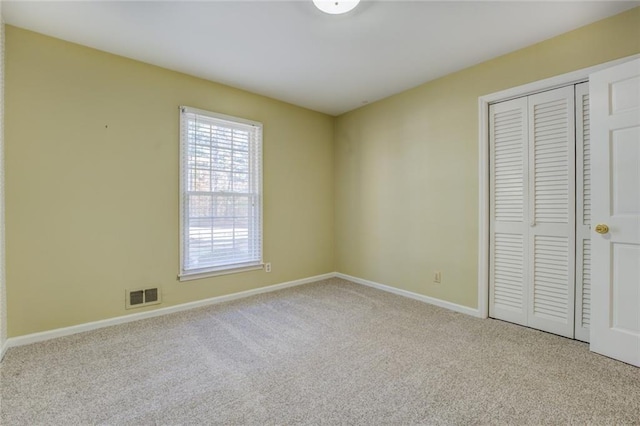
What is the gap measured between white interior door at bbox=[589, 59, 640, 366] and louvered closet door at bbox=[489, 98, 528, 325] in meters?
0.55

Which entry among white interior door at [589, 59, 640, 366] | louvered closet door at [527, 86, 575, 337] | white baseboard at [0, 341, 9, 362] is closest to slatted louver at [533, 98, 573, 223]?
louvered closet door at [527, 86, 575, 337]

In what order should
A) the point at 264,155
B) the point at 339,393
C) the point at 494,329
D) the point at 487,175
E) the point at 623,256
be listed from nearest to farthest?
the point at 339,393 → the point at 623,256 → the point at 494,329 → the point at 487,175 → the point at 264,155

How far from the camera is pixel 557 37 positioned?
2.45 metres

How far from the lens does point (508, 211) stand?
2816 mm

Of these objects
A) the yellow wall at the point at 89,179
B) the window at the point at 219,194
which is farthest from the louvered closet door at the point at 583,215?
the yellow wall at the point at 89,179

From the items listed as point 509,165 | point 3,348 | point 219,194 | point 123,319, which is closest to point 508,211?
point 509,165

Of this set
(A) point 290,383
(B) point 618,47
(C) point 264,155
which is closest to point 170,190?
(C) point 264,155

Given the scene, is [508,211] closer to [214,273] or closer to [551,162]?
[551,162]

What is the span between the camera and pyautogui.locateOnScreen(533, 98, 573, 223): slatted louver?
2475 millimetres

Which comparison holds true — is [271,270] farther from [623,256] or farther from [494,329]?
[623,256]

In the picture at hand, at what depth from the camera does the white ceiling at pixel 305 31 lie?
2102mm

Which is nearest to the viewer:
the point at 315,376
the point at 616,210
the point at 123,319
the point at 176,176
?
the point at 315,376

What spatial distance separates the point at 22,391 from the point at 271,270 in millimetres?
2460

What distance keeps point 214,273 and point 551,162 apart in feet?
11.8
